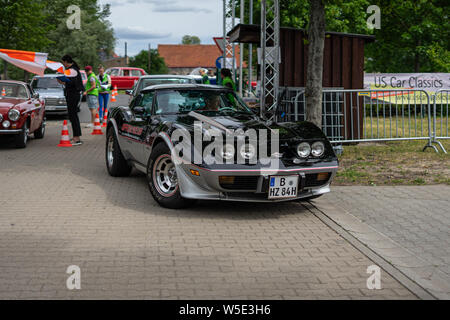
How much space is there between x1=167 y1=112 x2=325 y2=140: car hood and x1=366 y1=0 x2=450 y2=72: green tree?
21.1m

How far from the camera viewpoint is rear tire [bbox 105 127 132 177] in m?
8.49

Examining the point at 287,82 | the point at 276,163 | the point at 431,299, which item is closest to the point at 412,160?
the point at 287,82

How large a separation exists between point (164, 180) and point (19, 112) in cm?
629

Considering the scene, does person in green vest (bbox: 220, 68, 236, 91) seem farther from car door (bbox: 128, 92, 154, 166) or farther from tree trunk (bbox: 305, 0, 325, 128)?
car door (bbox: 128, 92, 154, 166)

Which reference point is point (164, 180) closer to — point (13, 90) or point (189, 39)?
point (13, 90)

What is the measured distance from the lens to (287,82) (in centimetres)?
1291

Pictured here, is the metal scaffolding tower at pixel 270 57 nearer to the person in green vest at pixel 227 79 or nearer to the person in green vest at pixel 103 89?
the person in green vest at pixel 227 79

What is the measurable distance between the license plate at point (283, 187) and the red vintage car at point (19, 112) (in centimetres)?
750

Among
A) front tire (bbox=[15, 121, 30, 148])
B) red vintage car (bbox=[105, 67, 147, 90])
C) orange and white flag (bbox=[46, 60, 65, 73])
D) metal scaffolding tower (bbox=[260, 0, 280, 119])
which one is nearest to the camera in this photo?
metal scaffolding tower (bbox=[260, 0, 280, 119])

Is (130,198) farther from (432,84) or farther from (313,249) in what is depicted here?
(432,84)

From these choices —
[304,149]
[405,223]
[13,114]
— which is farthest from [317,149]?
[13,114]

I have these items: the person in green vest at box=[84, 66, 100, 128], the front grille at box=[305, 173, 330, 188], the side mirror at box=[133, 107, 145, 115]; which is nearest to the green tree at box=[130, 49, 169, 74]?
the person in green vest at box=[84, 66, 100, 128]

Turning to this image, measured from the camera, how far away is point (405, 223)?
6.06m
